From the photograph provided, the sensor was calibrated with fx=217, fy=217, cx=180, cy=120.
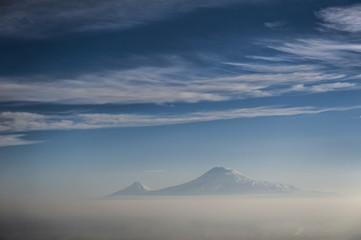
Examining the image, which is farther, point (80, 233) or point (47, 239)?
point (80, 233)

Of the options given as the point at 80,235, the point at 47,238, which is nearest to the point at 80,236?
the point at 80,235

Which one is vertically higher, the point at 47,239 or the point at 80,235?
the point at 47,239

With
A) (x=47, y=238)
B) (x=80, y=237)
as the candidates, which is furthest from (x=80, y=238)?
(x=47, y=238)

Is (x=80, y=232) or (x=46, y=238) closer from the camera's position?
(x=46, y=238)

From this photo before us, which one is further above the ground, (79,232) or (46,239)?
(46,239)

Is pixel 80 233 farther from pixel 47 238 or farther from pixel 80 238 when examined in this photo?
pixel 47 238

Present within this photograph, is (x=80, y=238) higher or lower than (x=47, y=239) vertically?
lower

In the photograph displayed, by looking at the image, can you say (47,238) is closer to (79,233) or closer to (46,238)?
(46,238)

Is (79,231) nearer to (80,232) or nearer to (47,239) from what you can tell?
(80,232)
